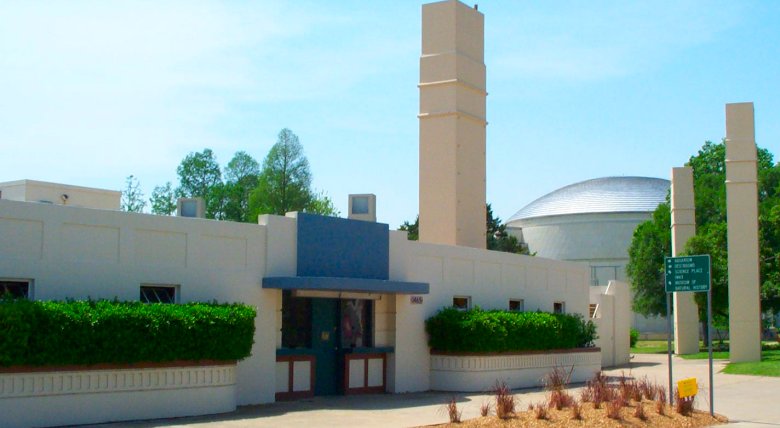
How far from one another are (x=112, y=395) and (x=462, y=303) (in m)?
12.8

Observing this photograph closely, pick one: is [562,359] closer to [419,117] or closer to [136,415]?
[419,117]

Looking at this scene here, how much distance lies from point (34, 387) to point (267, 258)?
6.55m

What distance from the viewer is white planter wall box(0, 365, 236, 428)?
603 inches

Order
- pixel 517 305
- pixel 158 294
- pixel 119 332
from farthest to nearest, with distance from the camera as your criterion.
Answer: pixel 517 305
pixel 158 294
pixel 119 332

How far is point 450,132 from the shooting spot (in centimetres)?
2964

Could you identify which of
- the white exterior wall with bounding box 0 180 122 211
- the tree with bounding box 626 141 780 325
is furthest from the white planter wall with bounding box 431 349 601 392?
the tree with bounding box 626 141 780 325

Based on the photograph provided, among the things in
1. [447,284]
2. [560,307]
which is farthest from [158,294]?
[560,307]

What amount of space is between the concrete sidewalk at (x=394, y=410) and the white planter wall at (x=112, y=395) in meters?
0.36

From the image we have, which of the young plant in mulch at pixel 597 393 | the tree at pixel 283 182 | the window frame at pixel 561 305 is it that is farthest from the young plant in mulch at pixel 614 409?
the tree at pixel 283 182

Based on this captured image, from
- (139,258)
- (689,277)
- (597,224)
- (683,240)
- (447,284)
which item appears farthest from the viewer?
(597,224)

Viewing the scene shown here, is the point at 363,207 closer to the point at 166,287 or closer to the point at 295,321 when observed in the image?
the point at 295,321

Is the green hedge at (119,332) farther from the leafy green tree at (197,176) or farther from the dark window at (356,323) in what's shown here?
the leafy green tree at (197,176)

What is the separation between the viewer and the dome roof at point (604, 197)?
96.9 m

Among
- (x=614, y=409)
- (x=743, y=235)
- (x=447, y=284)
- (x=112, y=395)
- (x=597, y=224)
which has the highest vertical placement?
(x=597, y=224)
